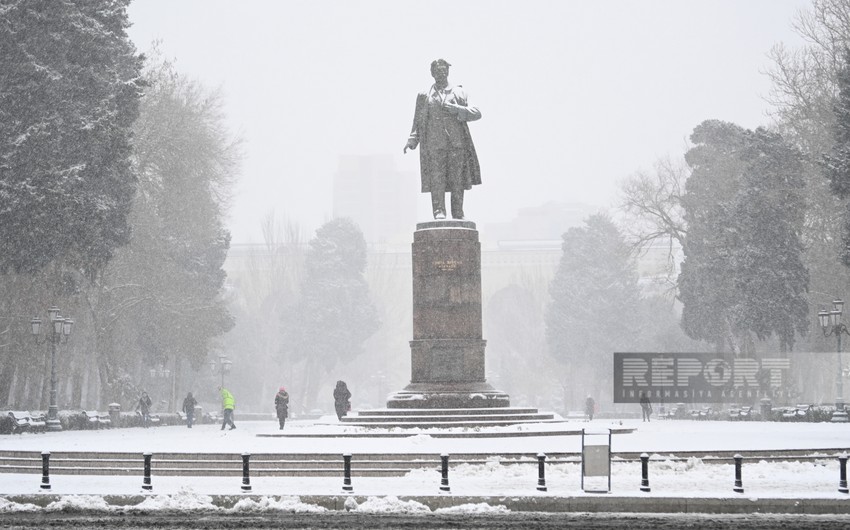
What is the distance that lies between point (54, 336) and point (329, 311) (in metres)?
45.6

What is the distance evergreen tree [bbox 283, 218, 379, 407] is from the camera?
8262cm

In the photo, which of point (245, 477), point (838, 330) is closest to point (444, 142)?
point (245, 477)

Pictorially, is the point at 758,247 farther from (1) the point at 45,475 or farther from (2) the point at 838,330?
(1) the point at 45,475

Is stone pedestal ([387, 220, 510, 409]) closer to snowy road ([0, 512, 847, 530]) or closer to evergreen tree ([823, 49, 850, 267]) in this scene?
snowy road ([0, 512, 847, 530])

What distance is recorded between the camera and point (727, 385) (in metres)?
52.2

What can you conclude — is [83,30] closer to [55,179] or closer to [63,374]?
[55,179]

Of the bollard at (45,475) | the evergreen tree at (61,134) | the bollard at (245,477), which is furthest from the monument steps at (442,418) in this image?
the evergreen tree at (61,134)

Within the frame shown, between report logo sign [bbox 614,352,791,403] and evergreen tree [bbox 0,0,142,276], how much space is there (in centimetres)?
2294

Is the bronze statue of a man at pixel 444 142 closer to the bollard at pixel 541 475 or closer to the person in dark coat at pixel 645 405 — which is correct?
the bollard at pixel 541 475

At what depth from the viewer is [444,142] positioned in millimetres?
27234

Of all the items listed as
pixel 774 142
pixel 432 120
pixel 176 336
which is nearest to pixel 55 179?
pixel 432 120

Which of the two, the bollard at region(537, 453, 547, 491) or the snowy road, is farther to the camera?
the bollard at region(537, 453, 547, 491)

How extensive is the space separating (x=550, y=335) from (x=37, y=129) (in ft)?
165

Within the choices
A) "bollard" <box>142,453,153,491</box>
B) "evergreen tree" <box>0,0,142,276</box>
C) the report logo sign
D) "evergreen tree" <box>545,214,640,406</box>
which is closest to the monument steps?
"bollard" <box>142,453,153,491</box>
